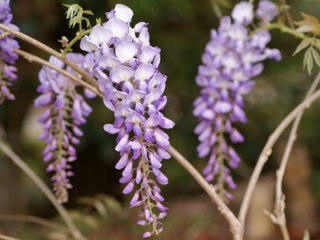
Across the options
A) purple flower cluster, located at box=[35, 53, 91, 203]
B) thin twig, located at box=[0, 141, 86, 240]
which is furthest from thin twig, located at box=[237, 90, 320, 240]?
thin twig, located at box=[0, 141, 86, 240]

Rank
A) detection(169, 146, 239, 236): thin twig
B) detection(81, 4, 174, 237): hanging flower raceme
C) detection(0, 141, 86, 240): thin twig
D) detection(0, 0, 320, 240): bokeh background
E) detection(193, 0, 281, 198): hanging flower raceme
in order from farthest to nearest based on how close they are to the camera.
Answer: detection(0, 0, 320, 240): bokeh background → detection(0, 141, 86, 240): thin twig → detection(193, 0, 281, 198): hanging flower raceme → detection(169, 146, 239, 236): thin twig → detection(81, 4, 174, 237): hanging flower raceme

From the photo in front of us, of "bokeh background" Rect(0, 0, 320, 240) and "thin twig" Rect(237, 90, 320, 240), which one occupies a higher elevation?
"bokeh background" Rect(0, 0, 320, 240)

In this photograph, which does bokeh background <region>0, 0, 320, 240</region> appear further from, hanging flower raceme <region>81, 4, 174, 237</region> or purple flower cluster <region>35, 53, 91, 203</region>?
hanging flower raceme <region>81, 4, 174, 237</region>

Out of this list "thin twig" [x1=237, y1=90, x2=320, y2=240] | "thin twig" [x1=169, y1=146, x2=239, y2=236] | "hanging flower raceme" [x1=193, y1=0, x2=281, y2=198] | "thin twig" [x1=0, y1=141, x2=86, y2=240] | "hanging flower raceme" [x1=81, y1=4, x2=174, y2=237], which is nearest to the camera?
"hanging flower raceme" [x1=81, y1=4, x2=174, y2=237]

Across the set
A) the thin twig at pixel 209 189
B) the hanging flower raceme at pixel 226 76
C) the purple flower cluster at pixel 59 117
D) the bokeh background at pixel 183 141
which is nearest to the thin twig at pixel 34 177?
the purple flower cluster at pixel 59 117

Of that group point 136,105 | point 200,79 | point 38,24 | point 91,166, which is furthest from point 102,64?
point 91,166

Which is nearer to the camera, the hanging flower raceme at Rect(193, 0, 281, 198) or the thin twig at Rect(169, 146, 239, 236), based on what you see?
the thin twig at Rect(169, 146, 239, 236)

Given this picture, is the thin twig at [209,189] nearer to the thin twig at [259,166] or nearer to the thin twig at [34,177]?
the thin twig at [259,166]
